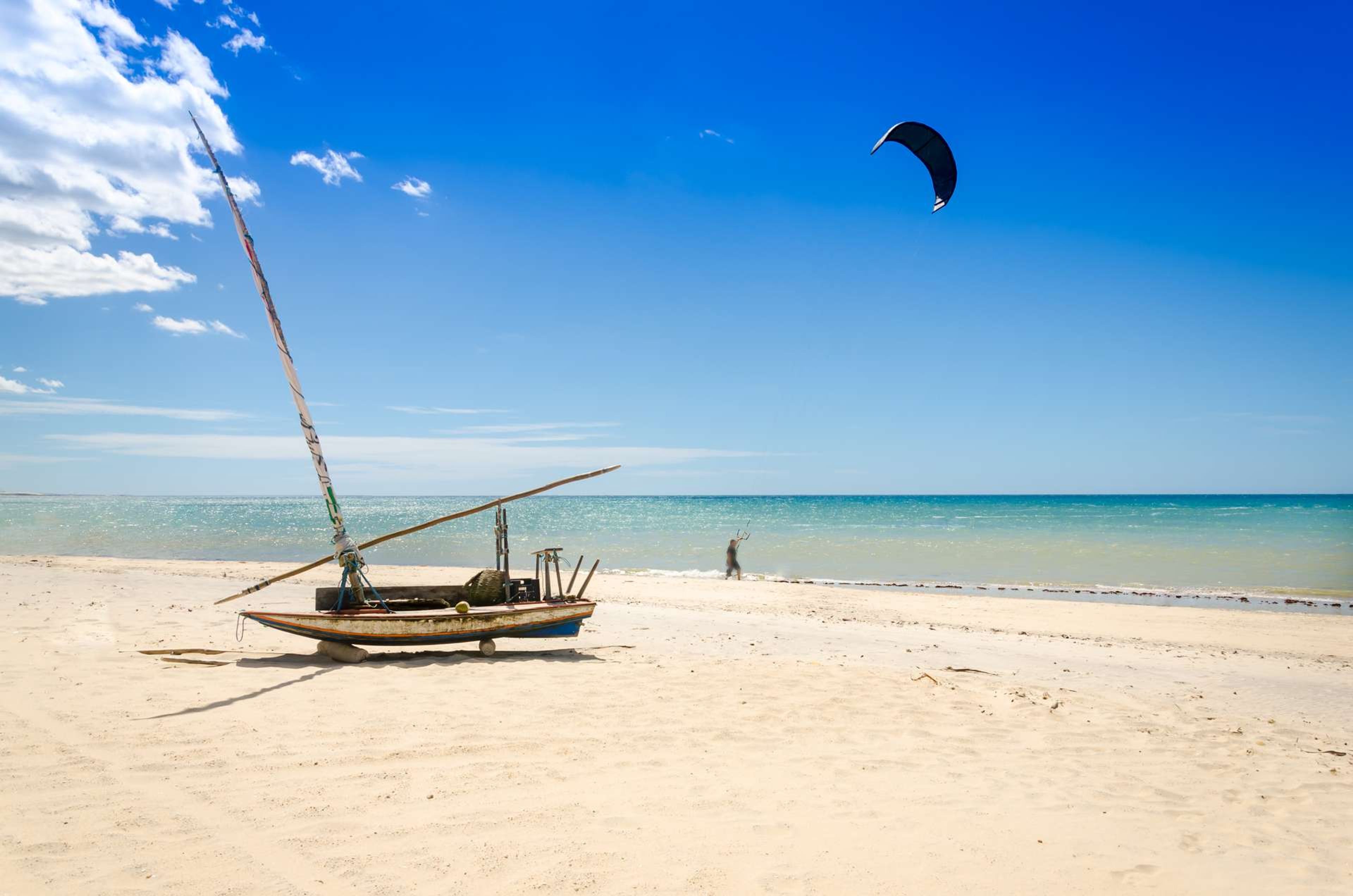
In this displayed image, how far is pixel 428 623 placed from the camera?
33.8 ft

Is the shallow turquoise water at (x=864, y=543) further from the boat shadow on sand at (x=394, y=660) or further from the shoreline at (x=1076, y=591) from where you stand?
the boat shadow on sand at (x=394, y=660)

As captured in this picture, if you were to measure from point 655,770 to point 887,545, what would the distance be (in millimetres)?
35712

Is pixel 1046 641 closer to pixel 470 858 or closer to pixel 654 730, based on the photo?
pixel 654 730

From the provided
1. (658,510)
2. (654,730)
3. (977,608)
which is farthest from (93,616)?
(658,510)

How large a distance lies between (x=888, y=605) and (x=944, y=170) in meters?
12.2

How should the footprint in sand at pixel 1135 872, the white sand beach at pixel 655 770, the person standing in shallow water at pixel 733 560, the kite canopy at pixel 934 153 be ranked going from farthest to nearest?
the person standing in shallow water at pixel 733 560 < the kite canopy at pixel 934 153 < the footprint in sand at pixel 1135 872 < the white sand beach at pixel 655 770

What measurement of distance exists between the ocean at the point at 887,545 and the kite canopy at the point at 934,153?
53.1ft

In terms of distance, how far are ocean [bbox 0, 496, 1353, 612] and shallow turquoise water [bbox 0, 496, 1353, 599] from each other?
0.20 m

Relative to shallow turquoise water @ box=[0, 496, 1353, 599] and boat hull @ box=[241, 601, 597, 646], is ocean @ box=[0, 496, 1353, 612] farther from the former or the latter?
boat hull @ box=[241, 601, 597, 646]

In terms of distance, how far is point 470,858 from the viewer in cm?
452

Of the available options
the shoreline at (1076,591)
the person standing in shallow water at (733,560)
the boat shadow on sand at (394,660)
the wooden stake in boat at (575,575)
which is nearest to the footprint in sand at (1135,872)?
the wooden stake in boat at (575,575)

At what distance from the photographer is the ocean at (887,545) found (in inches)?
982

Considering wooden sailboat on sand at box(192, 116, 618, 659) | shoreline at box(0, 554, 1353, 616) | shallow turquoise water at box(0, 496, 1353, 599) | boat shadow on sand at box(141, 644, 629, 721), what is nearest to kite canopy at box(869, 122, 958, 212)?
wooden sailboat on sand at box(192, 116, 618, 659)

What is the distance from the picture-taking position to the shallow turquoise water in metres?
27.0
